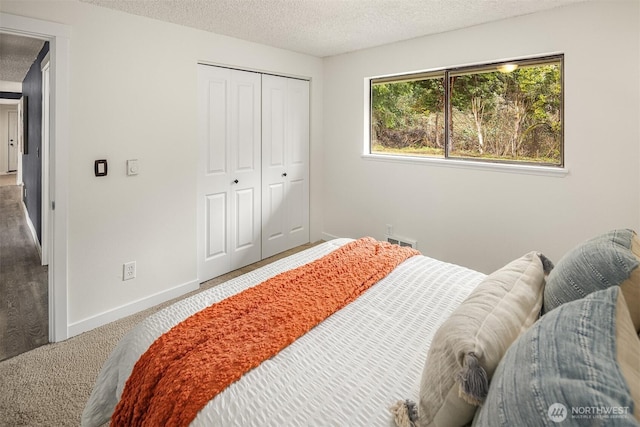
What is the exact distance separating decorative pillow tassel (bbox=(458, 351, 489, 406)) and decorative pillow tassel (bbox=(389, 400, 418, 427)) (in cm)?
22

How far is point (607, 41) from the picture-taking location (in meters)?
2.56

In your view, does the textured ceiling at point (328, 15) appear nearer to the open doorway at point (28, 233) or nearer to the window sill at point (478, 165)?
the window sill at point (478, 165)

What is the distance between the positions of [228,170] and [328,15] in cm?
164

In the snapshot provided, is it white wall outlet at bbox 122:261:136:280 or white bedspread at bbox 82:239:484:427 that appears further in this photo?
white wall outlet at bbox 122:261:136:280

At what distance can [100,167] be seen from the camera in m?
2.73

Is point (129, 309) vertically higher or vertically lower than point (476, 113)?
lower

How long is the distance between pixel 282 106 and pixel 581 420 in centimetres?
394

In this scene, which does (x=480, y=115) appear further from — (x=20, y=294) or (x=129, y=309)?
(x=20, y=294)

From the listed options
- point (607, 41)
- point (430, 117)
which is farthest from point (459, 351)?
point (430, 117)

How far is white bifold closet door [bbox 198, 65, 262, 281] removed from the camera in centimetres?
348

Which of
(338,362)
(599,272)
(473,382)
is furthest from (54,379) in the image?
(599,272)

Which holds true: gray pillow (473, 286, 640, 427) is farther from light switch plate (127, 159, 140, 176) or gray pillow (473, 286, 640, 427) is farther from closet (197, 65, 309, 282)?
closet (197, 65, 309, 282)

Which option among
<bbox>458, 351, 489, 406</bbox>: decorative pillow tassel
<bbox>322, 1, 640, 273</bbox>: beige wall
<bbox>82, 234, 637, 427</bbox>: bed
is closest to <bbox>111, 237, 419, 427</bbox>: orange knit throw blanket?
<bbox>82, 234, 637, 427</bbox>: bed

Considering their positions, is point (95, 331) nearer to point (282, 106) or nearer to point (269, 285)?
point (269, 285)
